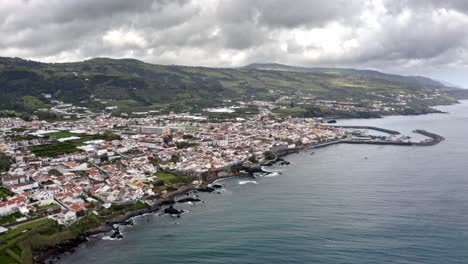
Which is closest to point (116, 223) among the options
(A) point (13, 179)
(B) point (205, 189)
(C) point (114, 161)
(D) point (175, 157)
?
(B) point (205, 189)

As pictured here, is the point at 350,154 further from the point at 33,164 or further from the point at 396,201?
the point at 33,164

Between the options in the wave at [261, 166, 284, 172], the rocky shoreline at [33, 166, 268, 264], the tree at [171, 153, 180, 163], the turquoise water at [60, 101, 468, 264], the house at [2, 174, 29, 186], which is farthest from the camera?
the tree at [171, 153, 180, 163]

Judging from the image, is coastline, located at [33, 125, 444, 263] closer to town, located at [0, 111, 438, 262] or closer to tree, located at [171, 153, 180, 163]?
town, located at [0, 111, 438, 262]

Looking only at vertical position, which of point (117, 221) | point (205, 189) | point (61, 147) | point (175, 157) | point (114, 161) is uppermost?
point (61, 147)

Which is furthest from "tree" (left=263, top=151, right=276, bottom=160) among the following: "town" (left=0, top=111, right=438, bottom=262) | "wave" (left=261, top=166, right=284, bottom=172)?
"wave" (left=261, top=166, right=284, bottom=172)

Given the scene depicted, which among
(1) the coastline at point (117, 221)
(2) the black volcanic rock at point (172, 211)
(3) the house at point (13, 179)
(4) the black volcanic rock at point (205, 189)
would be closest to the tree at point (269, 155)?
(1) the coastline at point (117, 221)

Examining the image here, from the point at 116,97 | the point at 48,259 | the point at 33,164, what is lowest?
the point at 48,259

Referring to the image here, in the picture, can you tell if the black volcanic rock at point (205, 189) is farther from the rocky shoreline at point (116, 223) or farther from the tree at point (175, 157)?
the tree at point (175, 157)

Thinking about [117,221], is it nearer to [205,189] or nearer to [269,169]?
[205,189]

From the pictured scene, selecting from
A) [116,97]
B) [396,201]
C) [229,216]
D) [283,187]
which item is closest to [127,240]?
[229,216]
